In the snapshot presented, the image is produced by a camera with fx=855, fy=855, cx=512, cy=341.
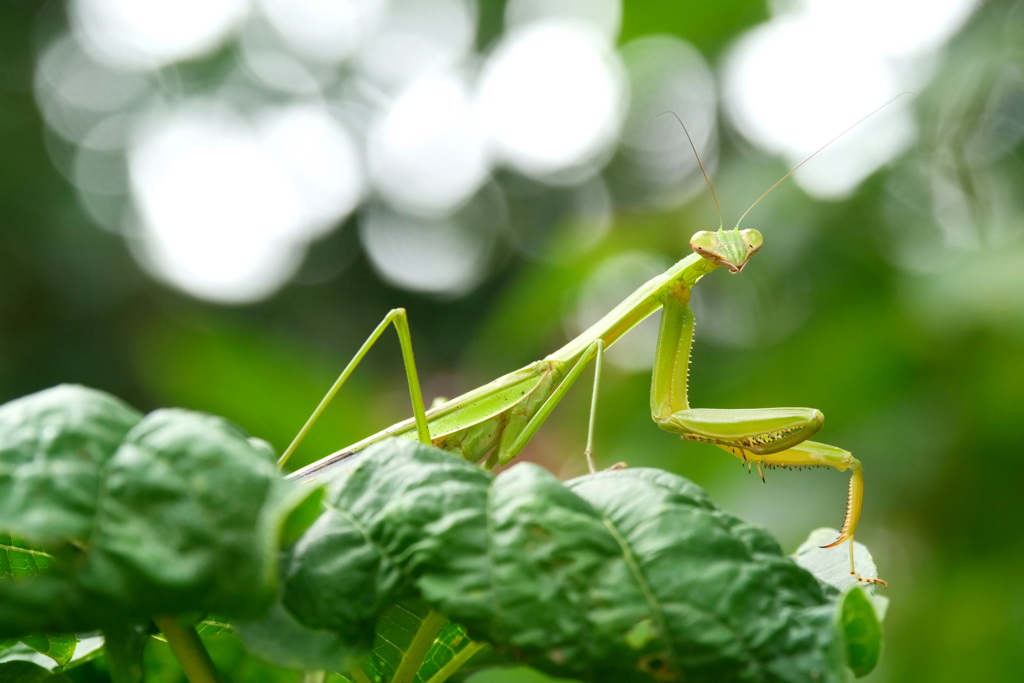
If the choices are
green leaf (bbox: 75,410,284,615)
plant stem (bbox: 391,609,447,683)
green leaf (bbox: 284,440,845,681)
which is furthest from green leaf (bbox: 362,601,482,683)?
green leaf (bbox: 75,410,284,615)

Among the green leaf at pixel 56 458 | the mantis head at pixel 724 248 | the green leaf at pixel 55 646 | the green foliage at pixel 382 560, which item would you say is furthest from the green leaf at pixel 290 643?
the mantis head at pixel 724 248

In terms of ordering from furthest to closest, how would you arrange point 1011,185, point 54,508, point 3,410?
point 1011,185 < point 3,410 < point 54,508

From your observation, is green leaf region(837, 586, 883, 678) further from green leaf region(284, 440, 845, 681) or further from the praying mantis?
the praying mantis

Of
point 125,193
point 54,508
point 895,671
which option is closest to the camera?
point 54,508

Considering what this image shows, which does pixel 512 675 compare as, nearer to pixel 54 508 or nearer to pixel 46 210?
pixel 54 508

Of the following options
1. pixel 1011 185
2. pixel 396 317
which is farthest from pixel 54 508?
pixel 1011 185

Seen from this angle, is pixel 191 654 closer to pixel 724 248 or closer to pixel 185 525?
pixel 185 525

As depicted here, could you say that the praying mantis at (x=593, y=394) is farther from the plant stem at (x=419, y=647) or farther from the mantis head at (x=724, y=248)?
the plant stem at (x=419, y=647)

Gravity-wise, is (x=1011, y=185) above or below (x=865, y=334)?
above
